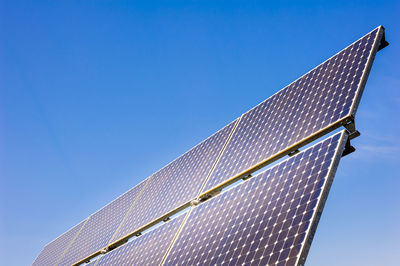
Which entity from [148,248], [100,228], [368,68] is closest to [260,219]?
[368,68]

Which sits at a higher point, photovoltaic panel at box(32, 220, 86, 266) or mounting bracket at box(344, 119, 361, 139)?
mounting bracket at box(344, 119, 361, 139)

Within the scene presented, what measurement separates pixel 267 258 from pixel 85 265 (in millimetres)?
11594

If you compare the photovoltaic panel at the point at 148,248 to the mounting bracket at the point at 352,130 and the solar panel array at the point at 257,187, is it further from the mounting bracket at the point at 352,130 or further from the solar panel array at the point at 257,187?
the mounting bracket at the point at 352,130

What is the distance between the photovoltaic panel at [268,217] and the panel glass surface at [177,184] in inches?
105

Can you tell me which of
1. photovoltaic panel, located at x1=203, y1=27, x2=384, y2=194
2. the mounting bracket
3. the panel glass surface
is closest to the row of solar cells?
the mounting bracket

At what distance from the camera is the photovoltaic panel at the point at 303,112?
1049 cm

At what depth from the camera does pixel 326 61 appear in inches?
527

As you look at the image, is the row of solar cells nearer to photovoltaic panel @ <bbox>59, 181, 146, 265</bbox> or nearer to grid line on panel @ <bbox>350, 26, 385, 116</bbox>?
grid line on panel @ <bbox>350, 26, 385, 116</bbox>

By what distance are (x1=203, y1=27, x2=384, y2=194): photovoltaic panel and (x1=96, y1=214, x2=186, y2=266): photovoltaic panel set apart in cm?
191

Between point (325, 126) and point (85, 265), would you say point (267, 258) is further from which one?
point (85, 265)

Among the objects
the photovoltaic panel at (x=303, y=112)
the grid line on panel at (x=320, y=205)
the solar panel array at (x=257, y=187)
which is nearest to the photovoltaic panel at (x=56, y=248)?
the solar panel array at (x=257, y=187)

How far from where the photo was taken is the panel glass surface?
576 inches

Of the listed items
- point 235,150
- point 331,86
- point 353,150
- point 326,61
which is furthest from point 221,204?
point 326,61

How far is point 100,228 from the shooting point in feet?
64.7
